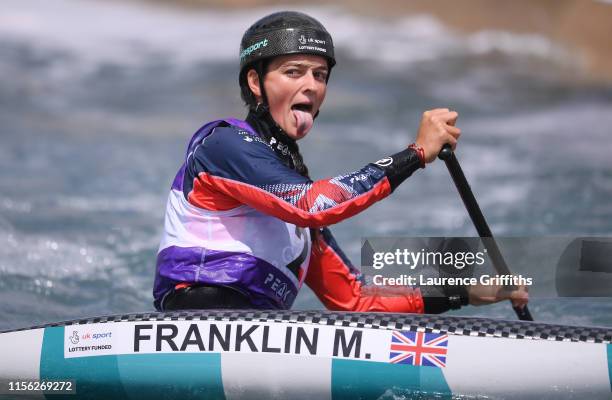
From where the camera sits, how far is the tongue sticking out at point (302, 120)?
3.44 m

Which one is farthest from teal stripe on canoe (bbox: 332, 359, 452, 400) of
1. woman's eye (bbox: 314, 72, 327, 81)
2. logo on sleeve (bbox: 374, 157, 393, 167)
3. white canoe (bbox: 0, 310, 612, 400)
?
woman's eye (bbox: 314, 72, 327, 81)

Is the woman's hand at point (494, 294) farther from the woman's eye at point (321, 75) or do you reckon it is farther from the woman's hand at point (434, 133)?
the woman's eye at point (321, 75)

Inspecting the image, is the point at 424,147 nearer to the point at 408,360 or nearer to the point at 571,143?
the point at 408,360

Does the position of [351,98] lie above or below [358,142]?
above

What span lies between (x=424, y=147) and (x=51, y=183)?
5559 millimetres

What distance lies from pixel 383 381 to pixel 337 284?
0.88m

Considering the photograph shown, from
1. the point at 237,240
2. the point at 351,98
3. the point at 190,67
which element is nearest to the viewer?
the point at 237,240

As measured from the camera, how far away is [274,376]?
3.14m

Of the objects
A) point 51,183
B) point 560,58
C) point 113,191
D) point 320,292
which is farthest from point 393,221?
point 560,58

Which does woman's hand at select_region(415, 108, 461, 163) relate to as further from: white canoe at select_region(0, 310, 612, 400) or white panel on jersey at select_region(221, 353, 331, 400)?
white panel on jersey at select_region(221, 353, 331, 400)

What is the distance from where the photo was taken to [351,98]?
11.5 metres

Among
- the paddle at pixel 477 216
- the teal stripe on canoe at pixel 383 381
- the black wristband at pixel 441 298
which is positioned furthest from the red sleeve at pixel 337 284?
the teal stripe on canoe at pixel 383 381

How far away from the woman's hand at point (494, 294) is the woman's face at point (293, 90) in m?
0.85

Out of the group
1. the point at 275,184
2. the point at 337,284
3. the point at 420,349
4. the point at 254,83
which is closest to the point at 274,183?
the point at 275,184
